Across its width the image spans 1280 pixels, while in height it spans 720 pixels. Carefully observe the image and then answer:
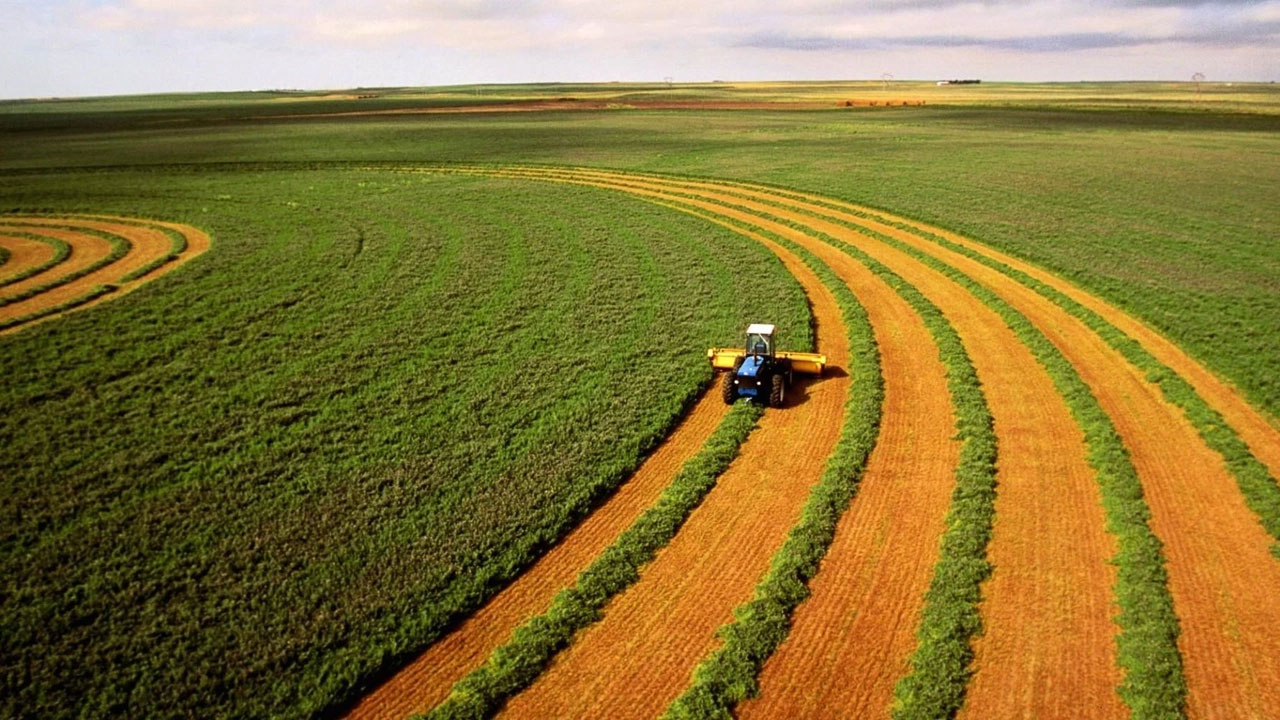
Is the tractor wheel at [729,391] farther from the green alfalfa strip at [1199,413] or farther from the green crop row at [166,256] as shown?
the green crop row at [166,256]

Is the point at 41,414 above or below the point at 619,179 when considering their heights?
below

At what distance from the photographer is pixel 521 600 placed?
1321cm

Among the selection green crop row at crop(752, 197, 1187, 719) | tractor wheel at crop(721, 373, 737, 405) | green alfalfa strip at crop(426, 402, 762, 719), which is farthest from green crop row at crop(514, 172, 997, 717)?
tractor wheel at crop(721, 373, 737, 405)

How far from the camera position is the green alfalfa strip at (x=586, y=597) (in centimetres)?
1107

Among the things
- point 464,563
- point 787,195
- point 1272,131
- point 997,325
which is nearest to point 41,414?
point 464,563

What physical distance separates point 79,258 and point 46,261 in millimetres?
1370

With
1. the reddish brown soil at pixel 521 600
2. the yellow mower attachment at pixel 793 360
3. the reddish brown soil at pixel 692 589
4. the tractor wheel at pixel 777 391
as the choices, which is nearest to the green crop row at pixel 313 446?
the reddish brown soil at pixel 521 600

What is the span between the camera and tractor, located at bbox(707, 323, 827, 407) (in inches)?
802

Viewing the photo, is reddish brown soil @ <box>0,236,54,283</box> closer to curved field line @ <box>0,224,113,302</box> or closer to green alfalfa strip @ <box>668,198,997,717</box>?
curved field line @ <box>0,224,113,302</box>

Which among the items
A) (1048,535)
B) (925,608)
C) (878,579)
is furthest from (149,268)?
(1048,535)

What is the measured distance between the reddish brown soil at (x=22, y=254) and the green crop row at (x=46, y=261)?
0.20 metres

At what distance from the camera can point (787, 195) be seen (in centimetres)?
5503

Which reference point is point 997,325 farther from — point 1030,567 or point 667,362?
point 1030,567

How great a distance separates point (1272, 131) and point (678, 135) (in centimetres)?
9090
